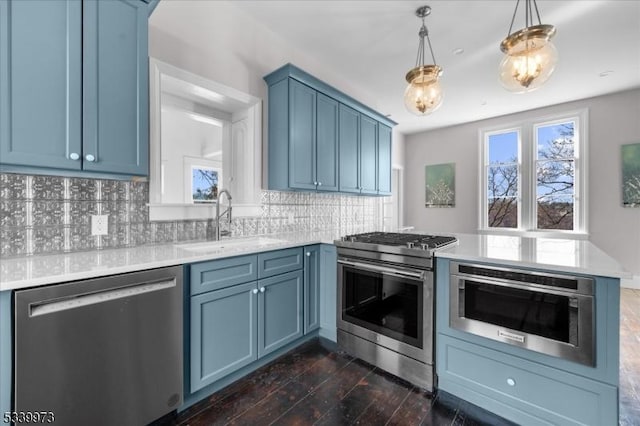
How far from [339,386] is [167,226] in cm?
168

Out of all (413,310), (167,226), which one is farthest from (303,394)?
(167,226)

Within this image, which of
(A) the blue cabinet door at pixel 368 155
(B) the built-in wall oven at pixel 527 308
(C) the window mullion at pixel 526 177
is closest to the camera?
(B) the built-in wall oven at pixel 527 308

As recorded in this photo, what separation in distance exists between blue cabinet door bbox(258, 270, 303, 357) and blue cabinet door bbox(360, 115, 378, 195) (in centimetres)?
186

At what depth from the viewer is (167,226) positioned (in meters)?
2.05

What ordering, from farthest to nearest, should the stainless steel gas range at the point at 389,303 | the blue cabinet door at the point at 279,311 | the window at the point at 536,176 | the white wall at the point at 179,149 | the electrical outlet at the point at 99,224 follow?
1. the window at the point at 536,176
2. the white wall at the point at 179,149
3. the blue cabinet door at the point at 279,311
4. the stainless steel gas range at the point at 389,303
5. the electrical outlet at the point at 99,224

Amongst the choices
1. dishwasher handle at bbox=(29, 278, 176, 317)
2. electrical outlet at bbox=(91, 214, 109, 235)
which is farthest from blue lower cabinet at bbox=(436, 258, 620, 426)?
electrical outlet at bbox=(91, 214, 109, 235)

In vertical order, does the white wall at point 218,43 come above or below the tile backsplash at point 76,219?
above

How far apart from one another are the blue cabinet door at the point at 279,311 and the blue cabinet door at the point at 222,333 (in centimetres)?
6

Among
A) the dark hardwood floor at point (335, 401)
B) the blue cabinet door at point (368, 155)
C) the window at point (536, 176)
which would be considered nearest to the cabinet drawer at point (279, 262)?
the dark hardwood floor at point (335, 401)

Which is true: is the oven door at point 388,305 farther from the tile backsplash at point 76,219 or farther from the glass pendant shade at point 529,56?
the glass pendant shade at point 529,56

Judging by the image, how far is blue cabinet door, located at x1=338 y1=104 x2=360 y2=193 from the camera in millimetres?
3209

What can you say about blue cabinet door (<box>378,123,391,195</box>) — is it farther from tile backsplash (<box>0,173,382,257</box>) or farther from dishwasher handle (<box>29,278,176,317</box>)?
dishwasher handle (<box>29,278,176,317</box>)

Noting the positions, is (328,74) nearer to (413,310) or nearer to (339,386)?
(413,310)

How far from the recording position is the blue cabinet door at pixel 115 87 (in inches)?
55.8
